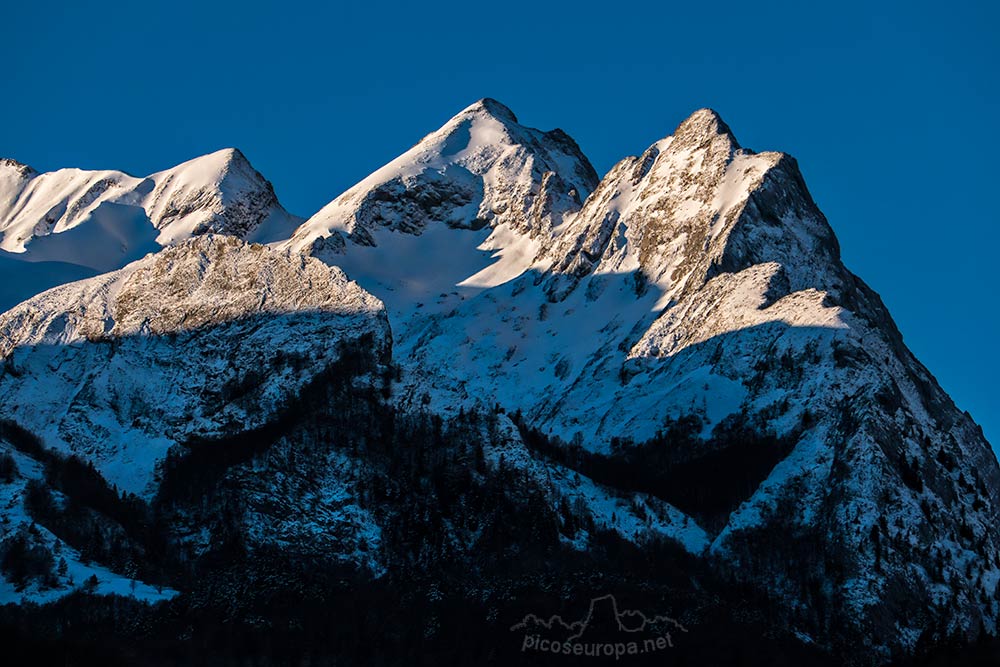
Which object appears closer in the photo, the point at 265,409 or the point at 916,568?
the point at 916,568

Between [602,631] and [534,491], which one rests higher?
[534,491]

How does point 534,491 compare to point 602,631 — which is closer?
point 602,631

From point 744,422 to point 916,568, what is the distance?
23.6 metres

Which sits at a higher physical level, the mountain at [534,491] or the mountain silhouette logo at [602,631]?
the mountain at [534,491]

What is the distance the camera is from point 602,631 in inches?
5955

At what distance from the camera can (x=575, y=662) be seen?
148m

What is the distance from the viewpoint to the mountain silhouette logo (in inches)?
5881

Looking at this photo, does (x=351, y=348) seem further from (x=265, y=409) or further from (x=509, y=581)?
(x=509, y=581)

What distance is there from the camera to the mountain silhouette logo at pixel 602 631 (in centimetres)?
14938

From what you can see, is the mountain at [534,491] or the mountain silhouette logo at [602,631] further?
the mountain at [534,491]

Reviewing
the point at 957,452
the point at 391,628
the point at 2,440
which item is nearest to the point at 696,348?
the point at 957,452

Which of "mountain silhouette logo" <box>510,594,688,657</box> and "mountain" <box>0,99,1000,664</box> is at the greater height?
"mountain" <box>0,99,1000,664</box>

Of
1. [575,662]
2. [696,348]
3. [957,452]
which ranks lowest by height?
[575,662]

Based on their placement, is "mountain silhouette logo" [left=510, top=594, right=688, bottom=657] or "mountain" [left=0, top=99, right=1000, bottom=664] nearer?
"mountain silhouette logo" [left=510, top=594, right=688, bottom=657]
